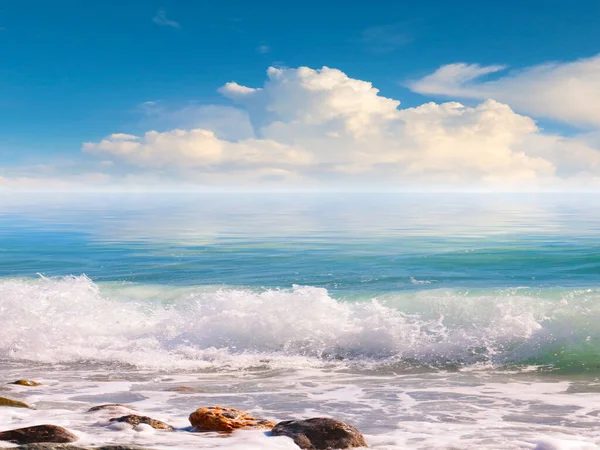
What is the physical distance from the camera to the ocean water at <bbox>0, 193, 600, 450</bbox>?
9844mm

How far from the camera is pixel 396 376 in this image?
45.3ft

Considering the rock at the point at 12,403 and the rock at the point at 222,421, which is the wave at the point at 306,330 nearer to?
the rock at the point at 12,403

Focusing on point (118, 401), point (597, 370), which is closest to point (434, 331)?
point (597, 370)

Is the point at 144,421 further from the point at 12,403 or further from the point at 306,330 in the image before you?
the point at 306,330

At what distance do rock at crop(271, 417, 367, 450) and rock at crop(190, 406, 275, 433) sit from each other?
21.4 inches

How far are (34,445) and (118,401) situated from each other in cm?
507

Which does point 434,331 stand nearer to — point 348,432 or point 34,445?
point 348,432

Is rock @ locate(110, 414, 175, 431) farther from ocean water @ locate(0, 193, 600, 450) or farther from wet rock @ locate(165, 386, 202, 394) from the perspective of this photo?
wet rock @ locate(165, 386, 202, 394)

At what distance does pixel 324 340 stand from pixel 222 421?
344 inches

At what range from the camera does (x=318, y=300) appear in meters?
18.9

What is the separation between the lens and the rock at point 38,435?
7.13 m

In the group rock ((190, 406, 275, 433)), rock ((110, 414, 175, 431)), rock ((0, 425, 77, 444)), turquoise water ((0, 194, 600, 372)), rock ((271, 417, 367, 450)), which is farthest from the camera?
turquoise water ((0, 194, 600, 372))

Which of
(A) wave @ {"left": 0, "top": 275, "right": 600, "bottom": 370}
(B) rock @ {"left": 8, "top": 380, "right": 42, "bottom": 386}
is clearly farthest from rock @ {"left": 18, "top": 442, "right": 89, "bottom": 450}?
(A) wave @ {"left": 0, "top": 275, "right": 600, "bottom": 370}

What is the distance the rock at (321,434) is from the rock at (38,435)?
2.58m
